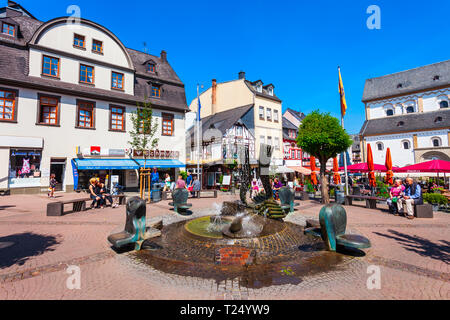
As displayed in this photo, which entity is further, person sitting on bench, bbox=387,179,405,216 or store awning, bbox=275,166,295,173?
store awning, bbox=275,166,295,173

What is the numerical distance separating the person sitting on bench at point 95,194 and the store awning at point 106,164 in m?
6.77

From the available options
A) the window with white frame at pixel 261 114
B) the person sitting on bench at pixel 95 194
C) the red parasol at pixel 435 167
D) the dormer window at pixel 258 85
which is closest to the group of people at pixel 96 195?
the person sitting on bench at pixel 95 194

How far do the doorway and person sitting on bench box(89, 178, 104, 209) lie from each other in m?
8.56

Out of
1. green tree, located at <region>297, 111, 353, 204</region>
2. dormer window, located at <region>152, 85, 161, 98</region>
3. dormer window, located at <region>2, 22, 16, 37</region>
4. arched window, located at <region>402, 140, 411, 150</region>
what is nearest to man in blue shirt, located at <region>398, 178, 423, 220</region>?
green tree, located at <region>297, 111, 353, 204</region>

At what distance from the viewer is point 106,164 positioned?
18.9 meters

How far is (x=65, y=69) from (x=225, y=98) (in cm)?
2153

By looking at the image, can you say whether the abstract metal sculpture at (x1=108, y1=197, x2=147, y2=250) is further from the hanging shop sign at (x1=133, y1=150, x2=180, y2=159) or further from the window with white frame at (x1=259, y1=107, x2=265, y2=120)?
the window with white frame at (x1=259, y1=107, x2=265, y2=120)

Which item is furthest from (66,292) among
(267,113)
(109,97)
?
(267,113)

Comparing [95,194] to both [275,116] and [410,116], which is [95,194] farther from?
[410,116]

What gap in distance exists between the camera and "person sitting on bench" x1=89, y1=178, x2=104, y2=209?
11711 mm

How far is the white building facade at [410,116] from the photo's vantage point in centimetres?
3775

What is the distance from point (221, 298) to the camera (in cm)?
339

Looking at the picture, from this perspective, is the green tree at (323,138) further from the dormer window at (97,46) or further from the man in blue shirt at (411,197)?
the dormer window at (97,46)

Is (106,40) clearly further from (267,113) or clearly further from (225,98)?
(267,113)
